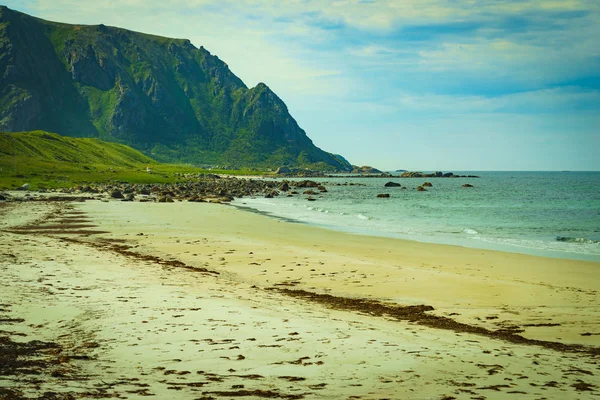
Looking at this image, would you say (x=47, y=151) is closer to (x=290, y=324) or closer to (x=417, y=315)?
(x=290, y=324)

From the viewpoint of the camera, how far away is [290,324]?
9.25 meters

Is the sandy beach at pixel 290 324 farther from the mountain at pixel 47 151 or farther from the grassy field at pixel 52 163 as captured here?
the mountain at pixel 47 151

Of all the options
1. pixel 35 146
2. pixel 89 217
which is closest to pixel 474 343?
pixel 89 217

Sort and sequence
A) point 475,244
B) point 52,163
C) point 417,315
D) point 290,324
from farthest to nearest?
point 52,163 → point 475,244 → point 417,315 → point 290,324

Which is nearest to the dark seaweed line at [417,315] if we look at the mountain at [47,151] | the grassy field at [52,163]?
the grassy field at [52,163]

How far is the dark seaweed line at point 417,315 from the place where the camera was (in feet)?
28.9

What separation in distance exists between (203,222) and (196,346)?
2526 centimetres

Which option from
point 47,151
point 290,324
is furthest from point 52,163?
point 290,324

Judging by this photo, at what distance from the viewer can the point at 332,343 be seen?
8.05 m

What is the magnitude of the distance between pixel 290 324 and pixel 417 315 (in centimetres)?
352

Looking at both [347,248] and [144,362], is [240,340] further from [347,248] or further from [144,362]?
[347,248]

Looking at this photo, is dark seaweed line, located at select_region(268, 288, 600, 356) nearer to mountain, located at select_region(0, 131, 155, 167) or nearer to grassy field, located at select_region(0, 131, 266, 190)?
grassy field, located at select_region(0, 131, 266, 190)

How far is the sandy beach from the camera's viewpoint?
621 cm

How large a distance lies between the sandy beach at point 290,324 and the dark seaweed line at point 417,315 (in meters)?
0.05
